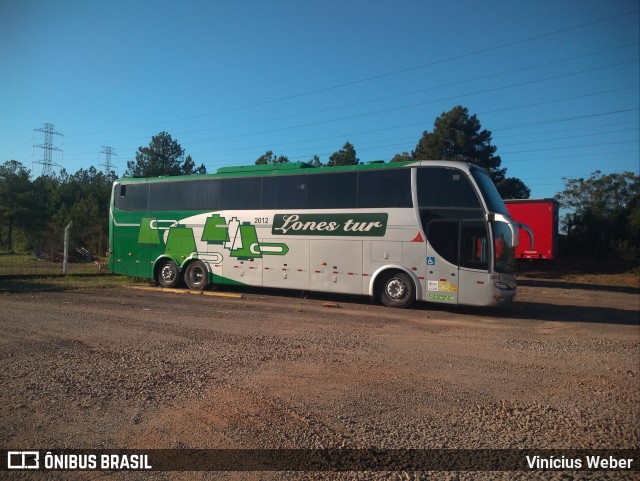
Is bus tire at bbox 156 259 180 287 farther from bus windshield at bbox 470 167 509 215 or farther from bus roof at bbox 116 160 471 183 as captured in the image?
bus windshield at bbox 470 167 509 215

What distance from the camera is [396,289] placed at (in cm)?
1309

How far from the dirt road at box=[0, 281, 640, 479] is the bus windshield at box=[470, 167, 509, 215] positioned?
3078mm

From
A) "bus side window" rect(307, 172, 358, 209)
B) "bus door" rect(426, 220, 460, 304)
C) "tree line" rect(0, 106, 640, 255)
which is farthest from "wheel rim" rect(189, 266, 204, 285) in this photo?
"tree line" rect(0, 106, 640, 255)

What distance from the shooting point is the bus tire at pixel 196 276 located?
16.5m

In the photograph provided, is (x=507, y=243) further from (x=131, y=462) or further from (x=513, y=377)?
(x=131, y=462)

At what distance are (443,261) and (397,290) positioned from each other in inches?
62.7

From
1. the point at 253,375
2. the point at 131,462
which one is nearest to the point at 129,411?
the point at 131,462

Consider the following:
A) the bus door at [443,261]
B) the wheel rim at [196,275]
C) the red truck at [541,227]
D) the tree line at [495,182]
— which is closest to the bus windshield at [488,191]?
the bus door at [443,261]

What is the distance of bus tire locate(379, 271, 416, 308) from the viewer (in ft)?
42.1

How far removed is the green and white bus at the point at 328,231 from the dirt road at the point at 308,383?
1914 millimetres

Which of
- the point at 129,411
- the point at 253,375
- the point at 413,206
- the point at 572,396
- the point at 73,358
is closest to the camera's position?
the point at 129,411

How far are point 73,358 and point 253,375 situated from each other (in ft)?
8.61

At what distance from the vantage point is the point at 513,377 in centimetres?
620

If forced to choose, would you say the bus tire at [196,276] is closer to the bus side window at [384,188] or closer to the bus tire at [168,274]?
the bus tire at [168,274]
